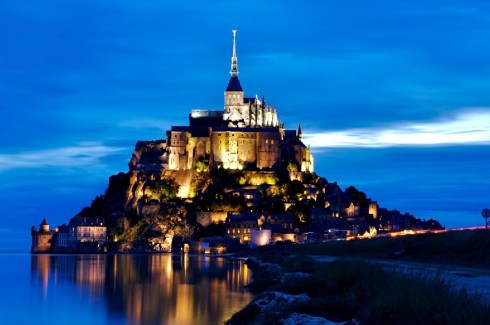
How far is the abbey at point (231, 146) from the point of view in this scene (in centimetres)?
13312

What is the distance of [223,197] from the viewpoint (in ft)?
412

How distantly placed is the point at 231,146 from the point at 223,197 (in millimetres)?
11379

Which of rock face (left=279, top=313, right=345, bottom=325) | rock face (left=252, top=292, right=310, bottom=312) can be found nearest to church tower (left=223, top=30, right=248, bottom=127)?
rock face (left=252, top=292, right=310, bottom=312)

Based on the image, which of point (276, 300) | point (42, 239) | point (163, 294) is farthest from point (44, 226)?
point (276, 300)

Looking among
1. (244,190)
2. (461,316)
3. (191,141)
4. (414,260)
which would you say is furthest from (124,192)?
(461,316)

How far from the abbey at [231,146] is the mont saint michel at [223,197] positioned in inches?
6.8

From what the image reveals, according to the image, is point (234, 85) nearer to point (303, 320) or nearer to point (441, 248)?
point (441, 248)

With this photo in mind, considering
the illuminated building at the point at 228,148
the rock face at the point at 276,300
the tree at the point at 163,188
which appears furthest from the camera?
the illuminated building at the point at 228,148

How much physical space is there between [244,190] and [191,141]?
52.0 ft

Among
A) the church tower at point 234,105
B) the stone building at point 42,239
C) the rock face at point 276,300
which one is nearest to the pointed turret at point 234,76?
the church tower at point 234,105

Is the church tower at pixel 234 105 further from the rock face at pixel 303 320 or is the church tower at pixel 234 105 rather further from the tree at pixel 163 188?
the rock face at pixel 303 320

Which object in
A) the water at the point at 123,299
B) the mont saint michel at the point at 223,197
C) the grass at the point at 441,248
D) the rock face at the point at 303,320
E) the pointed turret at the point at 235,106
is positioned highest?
the pointed turret at the point at 235,106

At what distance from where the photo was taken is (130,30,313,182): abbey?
437 feet

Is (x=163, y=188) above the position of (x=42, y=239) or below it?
above
